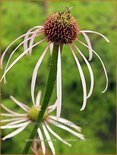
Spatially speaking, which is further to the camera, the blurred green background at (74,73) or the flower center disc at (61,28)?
the blurred green background at (74,73)

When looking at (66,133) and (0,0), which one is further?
(0,0)

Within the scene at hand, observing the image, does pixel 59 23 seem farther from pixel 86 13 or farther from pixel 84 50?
pixel 86 13

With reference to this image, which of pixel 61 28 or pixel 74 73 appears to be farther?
pixel 74 73

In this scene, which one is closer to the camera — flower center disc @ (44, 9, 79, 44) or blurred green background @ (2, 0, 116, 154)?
flower center disc @ (44, 9, 79, 44)

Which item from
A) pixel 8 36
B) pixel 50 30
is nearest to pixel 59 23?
pixel 50 30
